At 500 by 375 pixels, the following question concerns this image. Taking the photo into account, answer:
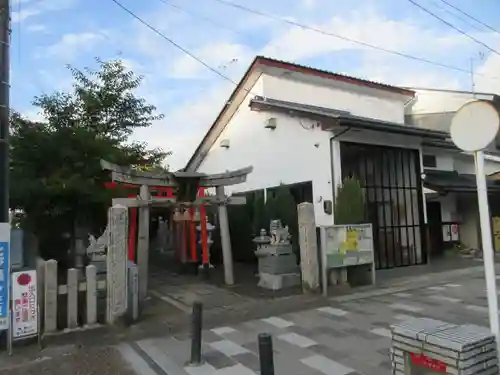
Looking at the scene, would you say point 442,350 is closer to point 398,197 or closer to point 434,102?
point 398,197

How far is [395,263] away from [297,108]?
608 cm

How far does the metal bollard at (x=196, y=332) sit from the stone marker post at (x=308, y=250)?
13.5ft

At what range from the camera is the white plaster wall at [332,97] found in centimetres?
1702

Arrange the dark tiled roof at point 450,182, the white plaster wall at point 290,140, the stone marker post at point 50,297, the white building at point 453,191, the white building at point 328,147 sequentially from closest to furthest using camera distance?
the stone marker post at point 50,297
the white building at point 328,147
the white plaster wall at point 290,140
the dark tiled roof at point 450,182
the white building at point 453,191

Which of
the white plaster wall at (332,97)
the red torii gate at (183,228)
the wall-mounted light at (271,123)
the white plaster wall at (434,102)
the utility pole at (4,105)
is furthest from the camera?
the white plaster wall at (434,102)

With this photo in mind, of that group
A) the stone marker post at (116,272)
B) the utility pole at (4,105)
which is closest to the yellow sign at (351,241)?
the stone marker post at (116,272)

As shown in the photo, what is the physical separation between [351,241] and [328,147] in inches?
150

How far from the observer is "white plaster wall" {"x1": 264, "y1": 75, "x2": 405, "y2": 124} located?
55.8 ft

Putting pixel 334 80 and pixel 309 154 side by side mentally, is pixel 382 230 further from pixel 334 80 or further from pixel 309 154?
pixel 334 80

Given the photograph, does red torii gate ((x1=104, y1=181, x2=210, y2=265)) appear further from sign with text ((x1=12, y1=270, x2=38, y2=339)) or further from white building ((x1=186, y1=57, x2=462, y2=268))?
sign with text ((x1=12, y1=270, x2=38, y2=339))

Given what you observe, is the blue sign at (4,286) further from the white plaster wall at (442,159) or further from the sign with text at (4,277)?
the white plaster wall at (442,159)

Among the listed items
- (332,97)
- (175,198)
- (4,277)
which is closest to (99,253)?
(175,198)

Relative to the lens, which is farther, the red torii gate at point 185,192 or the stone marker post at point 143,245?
the red torii gate at point 185,192

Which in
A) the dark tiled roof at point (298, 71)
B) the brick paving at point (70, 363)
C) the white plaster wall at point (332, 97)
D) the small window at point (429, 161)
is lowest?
the brick paving at point (70, 363)
